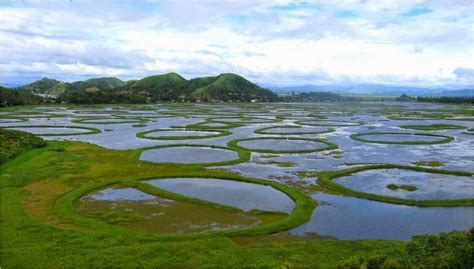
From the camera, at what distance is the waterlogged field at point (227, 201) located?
16625mm

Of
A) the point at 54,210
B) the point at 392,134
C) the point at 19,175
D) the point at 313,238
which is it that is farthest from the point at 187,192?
the point at 392,134

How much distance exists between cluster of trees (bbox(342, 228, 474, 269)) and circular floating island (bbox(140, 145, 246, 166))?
2165cm

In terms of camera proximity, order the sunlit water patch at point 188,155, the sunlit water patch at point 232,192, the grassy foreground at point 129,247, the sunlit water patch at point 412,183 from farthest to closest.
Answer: the sunlit water patch at point 188,155
the sunlit water patch at point 412,183
the sunlit water patch at point 232,192
the grassy foreground at point 129,247

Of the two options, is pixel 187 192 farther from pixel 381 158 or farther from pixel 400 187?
pixel 381 158

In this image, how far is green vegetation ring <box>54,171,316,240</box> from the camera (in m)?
18.7

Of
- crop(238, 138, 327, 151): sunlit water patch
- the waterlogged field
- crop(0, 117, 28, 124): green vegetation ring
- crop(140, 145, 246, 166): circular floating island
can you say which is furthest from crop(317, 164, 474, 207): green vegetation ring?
crop(0, 117, 28, 124): green vegetation ring

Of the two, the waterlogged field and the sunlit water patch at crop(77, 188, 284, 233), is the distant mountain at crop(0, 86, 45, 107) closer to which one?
the waterlogged field

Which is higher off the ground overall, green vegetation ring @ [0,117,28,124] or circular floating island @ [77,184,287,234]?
green vegetation ring @ [0,117,28,124]

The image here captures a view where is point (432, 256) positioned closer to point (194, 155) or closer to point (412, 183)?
point (412, 183)

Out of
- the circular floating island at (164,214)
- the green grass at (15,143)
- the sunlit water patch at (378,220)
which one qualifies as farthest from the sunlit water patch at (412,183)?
the green grass at (15,143)

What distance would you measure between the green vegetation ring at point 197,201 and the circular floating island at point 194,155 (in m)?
5.01

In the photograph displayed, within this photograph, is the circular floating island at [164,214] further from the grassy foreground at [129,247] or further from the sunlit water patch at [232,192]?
the sunlit water patch at [232,192]

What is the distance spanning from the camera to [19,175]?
94.7ft

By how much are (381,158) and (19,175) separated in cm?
2890
